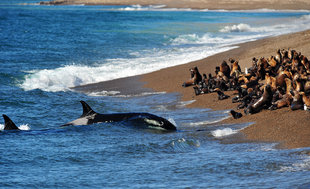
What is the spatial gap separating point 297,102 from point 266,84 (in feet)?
5.22

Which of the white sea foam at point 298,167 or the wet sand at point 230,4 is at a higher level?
the wet sand at point 230,4

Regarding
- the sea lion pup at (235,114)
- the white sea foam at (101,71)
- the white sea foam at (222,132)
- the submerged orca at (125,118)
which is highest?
the white sea foam at (101,71)

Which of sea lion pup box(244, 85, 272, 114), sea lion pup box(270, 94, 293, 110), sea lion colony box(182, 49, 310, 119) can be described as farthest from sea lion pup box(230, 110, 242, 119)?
sea lion pup box(270, 94, 293, 110)

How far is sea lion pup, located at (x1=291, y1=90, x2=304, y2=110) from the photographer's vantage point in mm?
12156

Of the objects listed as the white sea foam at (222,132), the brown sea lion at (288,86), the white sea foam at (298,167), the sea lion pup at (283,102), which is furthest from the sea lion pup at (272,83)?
the white sea foam at (298,167)

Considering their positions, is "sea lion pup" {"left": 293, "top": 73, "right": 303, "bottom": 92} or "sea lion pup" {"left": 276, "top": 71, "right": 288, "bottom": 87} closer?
"sea lion pup" {"left": 293, "top": 73, "right": 303, "bottom": 92}

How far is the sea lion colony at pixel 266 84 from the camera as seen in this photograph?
1270 cm

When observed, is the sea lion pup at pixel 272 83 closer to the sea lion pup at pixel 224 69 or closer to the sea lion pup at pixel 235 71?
the sea lion pup at pixel 235 71

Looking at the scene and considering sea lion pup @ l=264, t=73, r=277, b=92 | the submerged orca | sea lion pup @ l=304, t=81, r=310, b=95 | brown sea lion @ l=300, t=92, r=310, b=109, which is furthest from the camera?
sea lion pup @ l=264, t=73, r=277, b=92

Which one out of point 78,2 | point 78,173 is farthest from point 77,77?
point 78,2

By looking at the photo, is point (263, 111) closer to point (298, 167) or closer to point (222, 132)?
point (222, 132)

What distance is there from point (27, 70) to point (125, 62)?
18.3ft

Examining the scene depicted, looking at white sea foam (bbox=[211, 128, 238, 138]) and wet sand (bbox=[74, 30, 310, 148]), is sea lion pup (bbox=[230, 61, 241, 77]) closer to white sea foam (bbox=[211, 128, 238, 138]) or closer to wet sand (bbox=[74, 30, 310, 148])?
wet sand (bbox=[74, 30, 310, 148])

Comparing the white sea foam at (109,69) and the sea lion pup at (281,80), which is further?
the white sea foam at (109,69)
